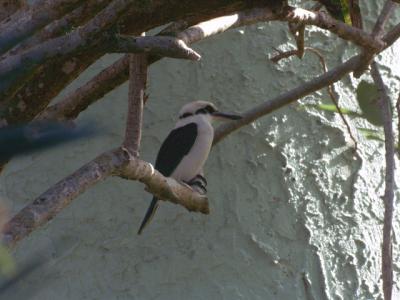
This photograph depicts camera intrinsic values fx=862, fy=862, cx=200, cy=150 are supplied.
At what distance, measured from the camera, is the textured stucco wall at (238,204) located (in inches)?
89.4

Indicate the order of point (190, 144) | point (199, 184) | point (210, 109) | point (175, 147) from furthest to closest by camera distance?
point (190, 144)
point (175, 147)
point (210, 109)
point (199, 184)

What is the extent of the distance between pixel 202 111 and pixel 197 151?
13cm

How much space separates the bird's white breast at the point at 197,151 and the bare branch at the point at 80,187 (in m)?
0.83

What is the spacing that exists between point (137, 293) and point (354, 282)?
61 cm

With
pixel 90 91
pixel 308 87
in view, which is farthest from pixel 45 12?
pixel 308 87

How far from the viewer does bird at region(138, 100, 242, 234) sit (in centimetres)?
247

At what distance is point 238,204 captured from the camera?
2.37 meters

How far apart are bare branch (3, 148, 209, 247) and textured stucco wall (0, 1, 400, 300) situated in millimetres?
613

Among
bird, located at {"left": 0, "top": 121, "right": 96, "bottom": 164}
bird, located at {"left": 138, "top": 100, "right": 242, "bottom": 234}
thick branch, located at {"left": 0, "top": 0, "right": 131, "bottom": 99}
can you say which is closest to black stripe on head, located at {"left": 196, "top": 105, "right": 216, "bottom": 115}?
bird, located at {"left": 138, "top": 100, "right": 242, "bottom": 234}

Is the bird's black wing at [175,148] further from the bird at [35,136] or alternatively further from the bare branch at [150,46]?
the bird at [35,136]

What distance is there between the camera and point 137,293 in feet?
7.38

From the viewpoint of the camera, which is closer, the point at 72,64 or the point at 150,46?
the point at 150,46

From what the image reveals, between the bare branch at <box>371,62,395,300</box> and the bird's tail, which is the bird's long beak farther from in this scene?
the bare branch at <box>371,62,395,300</box>

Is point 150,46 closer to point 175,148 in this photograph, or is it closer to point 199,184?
point 199,184
